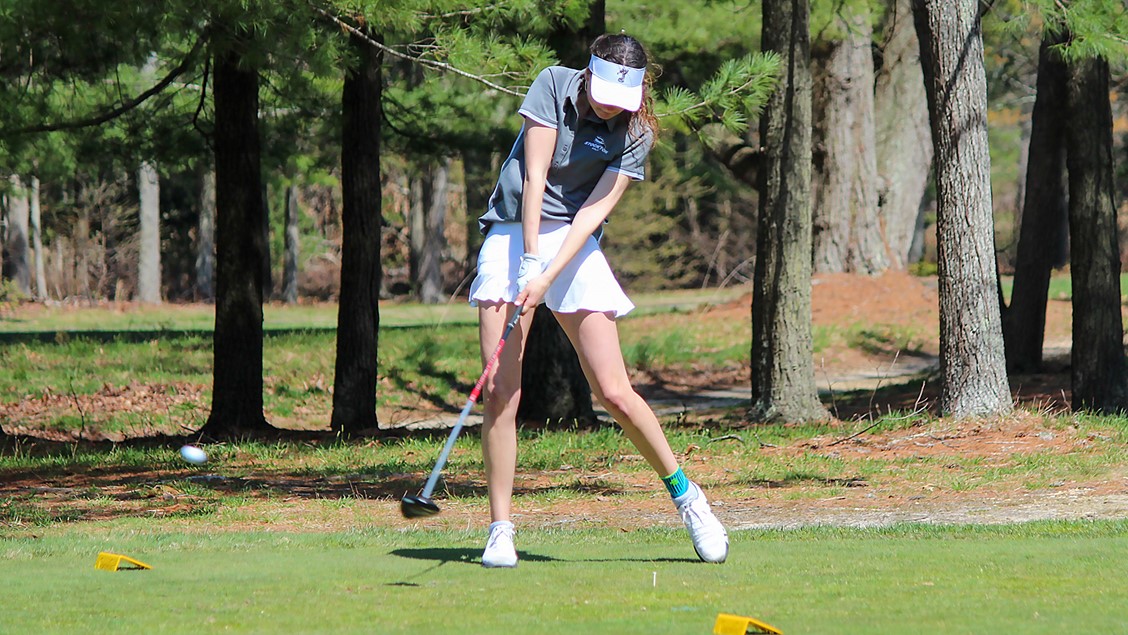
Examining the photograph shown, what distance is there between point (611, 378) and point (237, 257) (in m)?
8.16

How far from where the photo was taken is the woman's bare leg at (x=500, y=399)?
5.22 meters

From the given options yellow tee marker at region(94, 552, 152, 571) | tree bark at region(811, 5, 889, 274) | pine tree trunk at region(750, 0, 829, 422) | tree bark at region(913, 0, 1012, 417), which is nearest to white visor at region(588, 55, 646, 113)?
yellow tee marker at region(94, 552, 152, 571)

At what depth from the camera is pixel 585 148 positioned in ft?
17.2

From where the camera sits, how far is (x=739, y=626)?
150 inches

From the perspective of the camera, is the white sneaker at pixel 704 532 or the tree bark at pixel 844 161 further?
the tree bark at pixel 844 161

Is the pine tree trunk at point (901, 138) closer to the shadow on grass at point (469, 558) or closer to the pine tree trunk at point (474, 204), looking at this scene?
the pine tree trunk at point (474, 204)

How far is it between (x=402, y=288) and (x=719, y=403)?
105ft

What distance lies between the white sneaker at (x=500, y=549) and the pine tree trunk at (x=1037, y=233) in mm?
10901

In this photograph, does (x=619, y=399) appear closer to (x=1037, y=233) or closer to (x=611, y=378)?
(x=611, y=378)

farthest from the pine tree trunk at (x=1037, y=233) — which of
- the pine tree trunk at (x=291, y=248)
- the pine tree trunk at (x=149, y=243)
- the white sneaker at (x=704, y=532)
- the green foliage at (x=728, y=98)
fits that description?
the pine tree trunk at (x=291, y=248)

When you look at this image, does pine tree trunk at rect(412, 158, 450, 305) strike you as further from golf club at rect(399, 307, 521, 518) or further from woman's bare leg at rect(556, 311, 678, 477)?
golf club at rect(399, 307, 521, 518)

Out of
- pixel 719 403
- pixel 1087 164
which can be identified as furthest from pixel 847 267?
pixel 1087 164

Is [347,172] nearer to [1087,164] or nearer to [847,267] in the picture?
[1087,164]

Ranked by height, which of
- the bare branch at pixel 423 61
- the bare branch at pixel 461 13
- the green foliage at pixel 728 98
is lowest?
the green foliage at pixel 728 98
